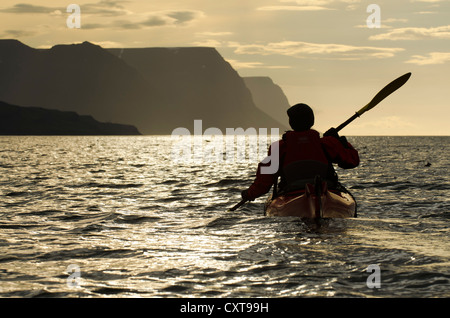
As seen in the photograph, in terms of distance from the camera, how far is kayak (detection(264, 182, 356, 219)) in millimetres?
9828

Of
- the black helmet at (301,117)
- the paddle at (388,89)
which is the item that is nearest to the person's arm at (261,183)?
the black helmet at (301,117)

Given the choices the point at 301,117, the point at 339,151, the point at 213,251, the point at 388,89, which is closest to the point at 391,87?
the point at 388,89

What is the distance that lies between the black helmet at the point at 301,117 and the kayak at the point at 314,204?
110 cm

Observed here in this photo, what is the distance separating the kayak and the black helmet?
3.60 ft

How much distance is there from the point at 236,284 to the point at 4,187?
52.2 feet

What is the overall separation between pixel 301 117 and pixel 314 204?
1.61 m

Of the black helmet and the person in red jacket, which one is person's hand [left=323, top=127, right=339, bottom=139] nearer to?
the person in red jacket

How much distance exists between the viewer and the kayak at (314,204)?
387 inches

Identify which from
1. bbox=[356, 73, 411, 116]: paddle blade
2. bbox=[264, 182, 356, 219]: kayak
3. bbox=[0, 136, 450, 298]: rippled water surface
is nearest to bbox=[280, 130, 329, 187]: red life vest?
bbox=[264, 182, 356, 219]: kayak

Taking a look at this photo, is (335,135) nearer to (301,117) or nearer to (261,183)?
(301,117)

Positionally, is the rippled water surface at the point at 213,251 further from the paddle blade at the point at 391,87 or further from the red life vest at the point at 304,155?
the paddle blade at the point at 391,87

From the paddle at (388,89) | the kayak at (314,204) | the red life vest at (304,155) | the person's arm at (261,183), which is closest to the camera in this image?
the kayak at (314,204)
